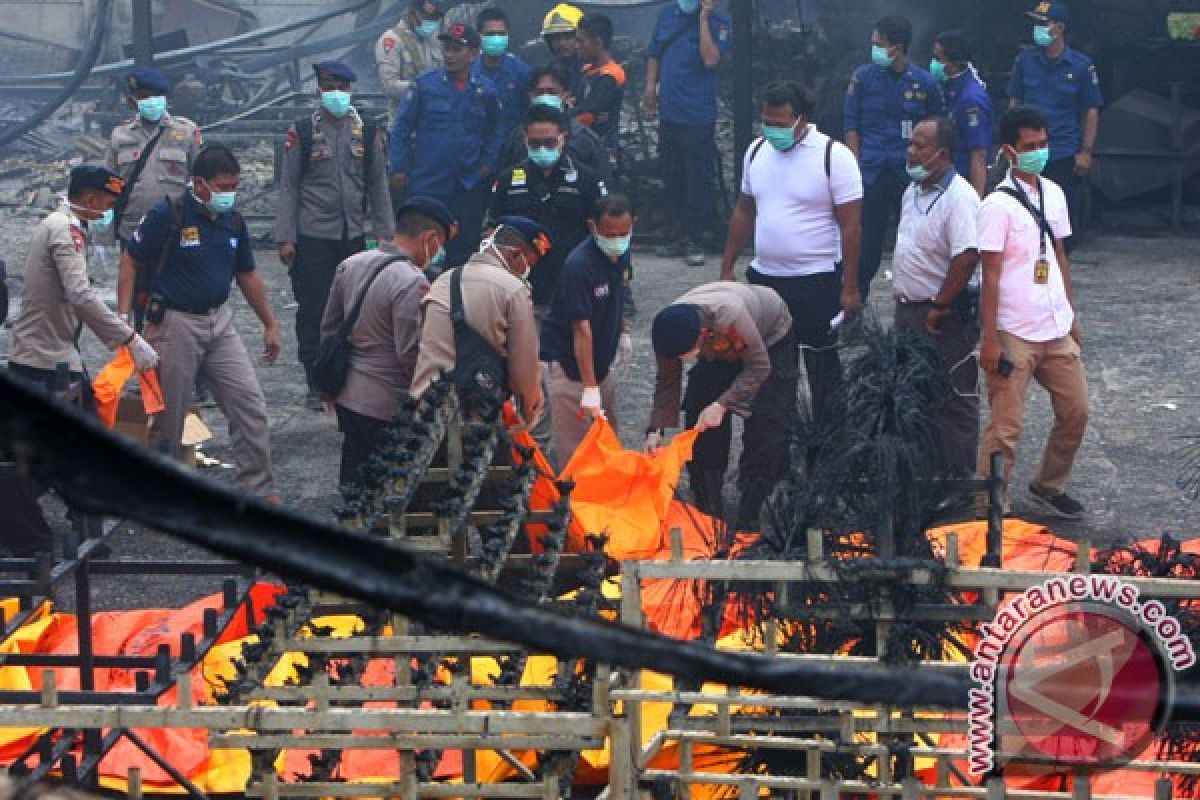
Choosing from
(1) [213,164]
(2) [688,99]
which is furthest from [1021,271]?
(2) [688,99]

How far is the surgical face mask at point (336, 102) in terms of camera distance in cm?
975

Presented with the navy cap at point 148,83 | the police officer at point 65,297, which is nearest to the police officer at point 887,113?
the navy cap at point 148,83

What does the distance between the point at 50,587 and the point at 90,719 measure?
4.74ft

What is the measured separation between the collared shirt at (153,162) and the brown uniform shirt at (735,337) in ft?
10.7

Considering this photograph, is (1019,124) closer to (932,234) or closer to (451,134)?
(932,234)

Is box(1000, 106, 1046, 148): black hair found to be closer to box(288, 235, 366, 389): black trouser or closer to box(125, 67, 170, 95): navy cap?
box(288, 235, 366, 389): black trouser

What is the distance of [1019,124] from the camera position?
26.5 feet

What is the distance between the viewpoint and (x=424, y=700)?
15.3 ft

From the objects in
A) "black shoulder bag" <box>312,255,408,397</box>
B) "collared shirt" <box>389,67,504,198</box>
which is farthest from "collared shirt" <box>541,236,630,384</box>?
"collared shirt" <box>389,67,504,198</box>

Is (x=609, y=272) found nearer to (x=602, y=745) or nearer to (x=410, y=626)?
(x=410, y=626)

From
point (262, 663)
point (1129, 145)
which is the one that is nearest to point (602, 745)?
point (262, 663)

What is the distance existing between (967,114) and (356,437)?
5.13 meters

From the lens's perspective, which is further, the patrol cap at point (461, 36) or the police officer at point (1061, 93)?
the police officer at point (1061, 93)

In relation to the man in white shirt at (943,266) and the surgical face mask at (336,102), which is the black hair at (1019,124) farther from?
the surgical face mask at (336,102)
